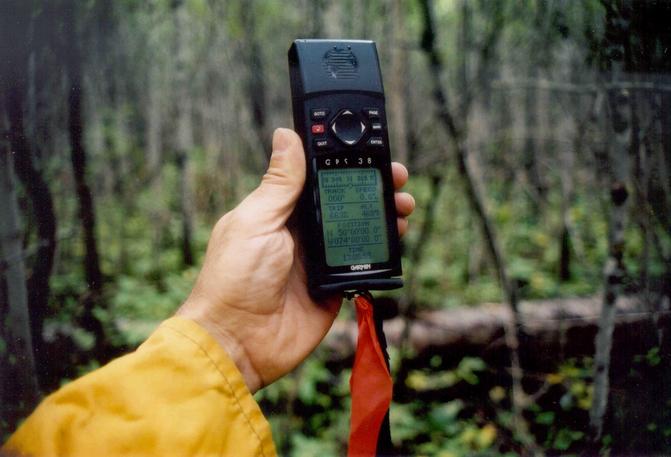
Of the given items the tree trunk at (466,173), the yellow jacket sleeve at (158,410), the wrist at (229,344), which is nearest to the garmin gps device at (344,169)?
the wrist at (229,344)

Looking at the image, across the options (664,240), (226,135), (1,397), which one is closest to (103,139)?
(226,135)

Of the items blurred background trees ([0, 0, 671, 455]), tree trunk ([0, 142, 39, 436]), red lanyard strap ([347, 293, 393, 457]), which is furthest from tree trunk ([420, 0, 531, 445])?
tree trunk ([0, 142, 39, 436])

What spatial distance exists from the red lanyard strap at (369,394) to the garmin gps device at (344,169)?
5.8 inches

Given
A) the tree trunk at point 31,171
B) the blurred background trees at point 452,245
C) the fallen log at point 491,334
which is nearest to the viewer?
the tree trunk at point 31,171

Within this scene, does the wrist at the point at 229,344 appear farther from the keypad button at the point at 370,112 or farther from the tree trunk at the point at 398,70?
the tree trunk at the point at 398,70

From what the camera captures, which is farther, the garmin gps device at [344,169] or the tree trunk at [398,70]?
the tree trunk at [398,70]

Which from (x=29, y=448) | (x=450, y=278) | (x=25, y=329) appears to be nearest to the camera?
(x=29, y=448)

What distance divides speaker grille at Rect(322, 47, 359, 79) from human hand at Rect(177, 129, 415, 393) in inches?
6.9

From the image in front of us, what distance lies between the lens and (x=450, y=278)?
445cm

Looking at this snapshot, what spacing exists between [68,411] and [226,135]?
6.58m

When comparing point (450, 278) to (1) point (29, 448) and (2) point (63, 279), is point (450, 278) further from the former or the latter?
(1) point (29, 448)

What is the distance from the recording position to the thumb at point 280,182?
4.00ft

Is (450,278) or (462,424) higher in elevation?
(450,278)

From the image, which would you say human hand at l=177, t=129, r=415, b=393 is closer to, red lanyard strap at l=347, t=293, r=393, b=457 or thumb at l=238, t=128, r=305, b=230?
thumb at l=238, t=128, r=305, b=230
